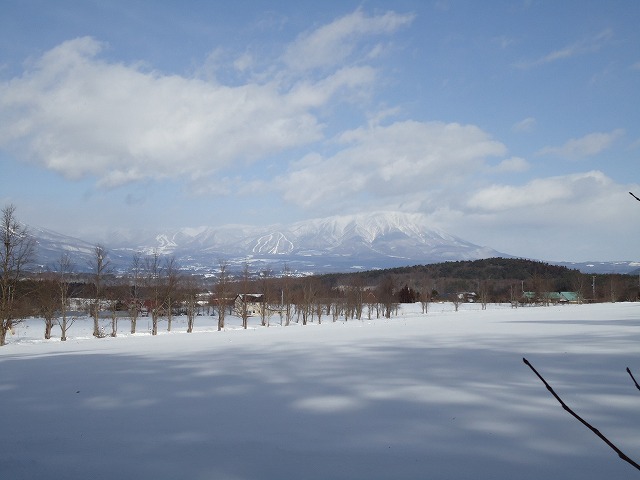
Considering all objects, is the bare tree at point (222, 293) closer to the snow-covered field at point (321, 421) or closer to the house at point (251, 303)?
the house at point (251, 303)

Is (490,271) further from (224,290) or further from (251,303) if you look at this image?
(224,290)

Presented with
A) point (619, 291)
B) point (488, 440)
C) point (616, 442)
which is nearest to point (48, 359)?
point (488, 440)

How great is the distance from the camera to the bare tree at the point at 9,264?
23.8 m

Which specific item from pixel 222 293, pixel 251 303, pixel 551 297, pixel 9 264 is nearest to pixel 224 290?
pixel 222 293

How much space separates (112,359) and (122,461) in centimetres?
838

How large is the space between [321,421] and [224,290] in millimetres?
39028

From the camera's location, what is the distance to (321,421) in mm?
5828

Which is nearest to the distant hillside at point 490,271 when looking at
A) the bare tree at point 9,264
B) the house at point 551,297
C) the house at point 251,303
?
the house at point 551,297

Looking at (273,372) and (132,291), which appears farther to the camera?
(132,291)

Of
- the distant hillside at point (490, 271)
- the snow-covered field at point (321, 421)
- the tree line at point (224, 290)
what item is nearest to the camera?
the snow-covered field at point (321, 421)

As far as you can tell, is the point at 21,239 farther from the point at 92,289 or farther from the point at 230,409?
the point at 230,409

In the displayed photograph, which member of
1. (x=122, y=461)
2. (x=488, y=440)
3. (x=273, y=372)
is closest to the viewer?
(x=122, y=461)

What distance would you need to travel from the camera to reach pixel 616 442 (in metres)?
4.91

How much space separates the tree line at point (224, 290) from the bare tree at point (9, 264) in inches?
2.0
